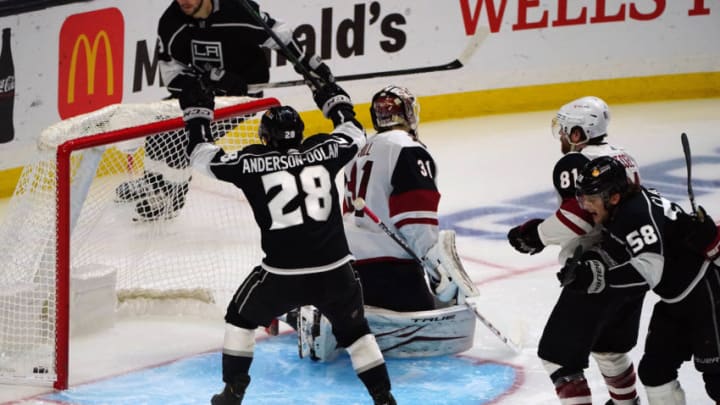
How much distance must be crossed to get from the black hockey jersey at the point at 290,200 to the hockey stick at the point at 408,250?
2.52 ft

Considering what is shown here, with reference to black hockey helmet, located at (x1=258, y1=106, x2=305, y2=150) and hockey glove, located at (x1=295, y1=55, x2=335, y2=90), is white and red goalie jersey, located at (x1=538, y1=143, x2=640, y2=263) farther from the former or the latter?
hockey glove, located at (x1=295, y1=55, x2=335, y2=90)

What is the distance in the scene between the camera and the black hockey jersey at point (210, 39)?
544 centimetres

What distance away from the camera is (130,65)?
730 cm

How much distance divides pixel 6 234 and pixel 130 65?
298 centimetres

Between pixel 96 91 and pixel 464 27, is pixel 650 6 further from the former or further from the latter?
pixel 96 91

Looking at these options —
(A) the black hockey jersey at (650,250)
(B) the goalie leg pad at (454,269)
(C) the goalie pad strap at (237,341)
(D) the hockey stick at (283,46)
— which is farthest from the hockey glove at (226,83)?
(A) the black hockey jersey at (650,250)

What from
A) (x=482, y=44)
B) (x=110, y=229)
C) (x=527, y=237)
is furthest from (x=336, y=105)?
(x=482, y=44)

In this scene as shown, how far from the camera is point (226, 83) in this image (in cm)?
553

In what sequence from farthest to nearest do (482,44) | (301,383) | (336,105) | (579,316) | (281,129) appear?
(482,44)
(301,383)
(336,105)
(281,129)
(579,316)

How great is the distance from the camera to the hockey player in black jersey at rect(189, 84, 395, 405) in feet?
11.6

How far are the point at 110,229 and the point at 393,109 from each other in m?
1.26

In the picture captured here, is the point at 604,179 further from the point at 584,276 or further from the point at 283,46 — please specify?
the point at 283,46

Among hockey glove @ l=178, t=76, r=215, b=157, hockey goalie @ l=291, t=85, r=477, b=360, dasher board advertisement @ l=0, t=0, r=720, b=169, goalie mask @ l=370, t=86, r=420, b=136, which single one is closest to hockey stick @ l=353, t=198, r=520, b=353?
hockey goalie @ l=291, t=85, r=477, b=360

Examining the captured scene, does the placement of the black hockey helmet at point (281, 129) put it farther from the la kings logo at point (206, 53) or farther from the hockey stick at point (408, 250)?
the la kings logo at point (206, 53)
